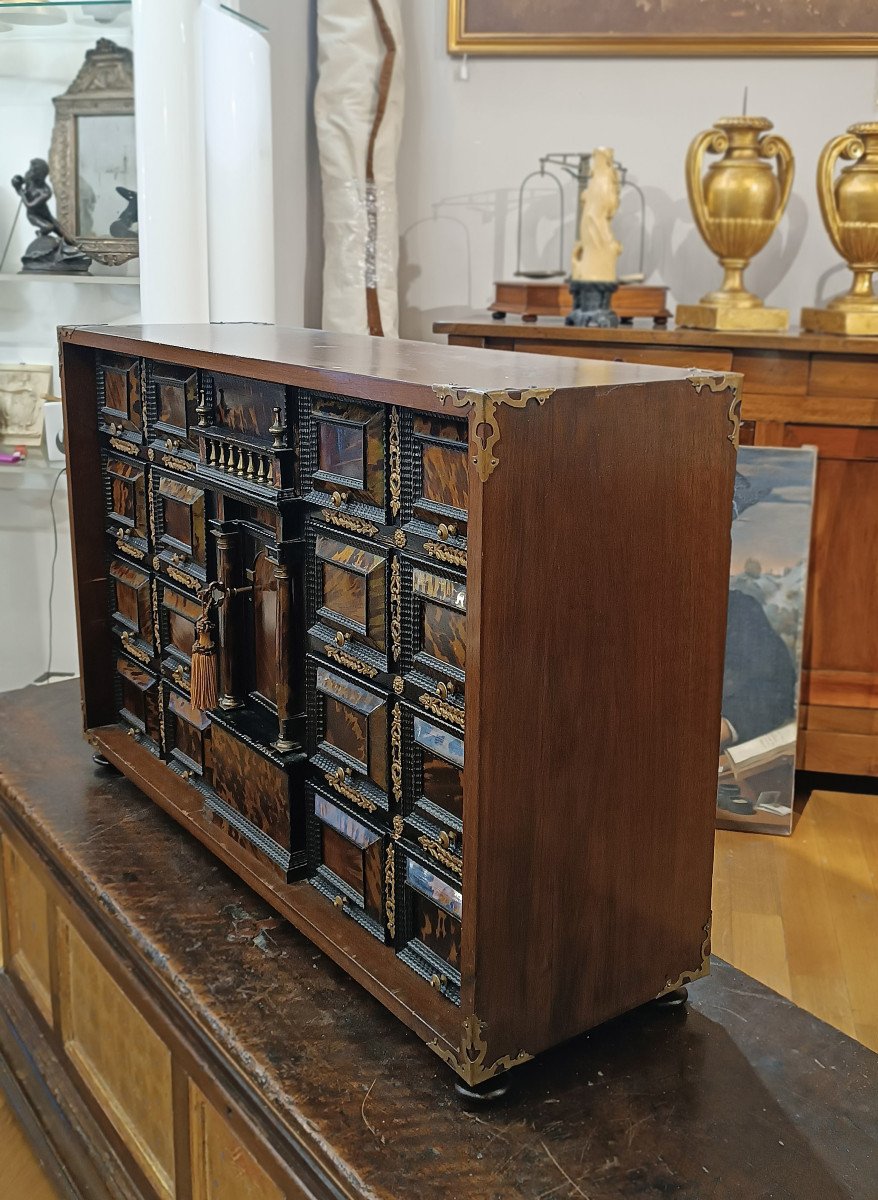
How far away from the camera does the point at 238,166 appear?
288 centimetres

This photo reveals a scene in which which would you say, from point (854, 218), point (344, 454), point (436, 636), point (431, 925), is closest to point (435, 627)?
point (436, 636)

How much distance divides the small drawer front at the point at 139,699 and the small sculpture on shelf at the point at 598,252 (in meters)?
1.64

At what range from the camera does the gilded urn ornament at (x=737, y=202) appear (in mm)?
3148

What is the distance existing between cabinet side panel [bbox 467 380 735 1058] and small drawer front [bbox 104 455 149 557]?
1.03 m

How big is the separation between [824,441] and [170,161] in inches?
69.6

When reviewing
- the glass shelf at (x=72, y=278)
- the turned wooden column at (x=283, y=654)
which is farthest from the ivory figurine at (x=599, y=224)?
the turned wooden column at (x=283, y=654)

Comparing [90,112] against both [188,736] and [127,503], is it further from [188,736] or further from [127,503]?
[188,736]

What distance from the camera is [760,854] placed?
10.0ft

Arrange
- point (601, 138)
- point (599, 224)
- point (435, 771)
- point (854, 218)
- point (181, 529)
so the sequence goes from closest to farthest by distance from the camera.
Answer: point (435, 771) → point (181, 529) → point (854, 218) → point (599, 224) → point (601, 138)

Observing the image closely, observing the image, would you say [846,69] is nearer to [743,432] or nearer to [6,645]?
[743,432]

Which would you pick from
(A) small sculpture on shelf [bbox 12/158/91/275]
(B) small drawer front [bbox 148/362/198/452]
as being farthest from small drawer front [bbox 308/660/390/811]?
Result: (A) small sculpture on shelf [bbox 12/158/91/275]

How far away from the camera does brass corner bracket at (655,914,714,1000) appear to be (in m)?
1.51

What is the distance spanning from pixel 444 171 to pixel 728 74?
0.87 meters

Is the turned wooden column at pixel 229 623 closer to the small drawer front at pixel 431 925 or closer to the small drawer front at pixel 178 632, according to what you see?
the small drawer front at pixel 178 632
